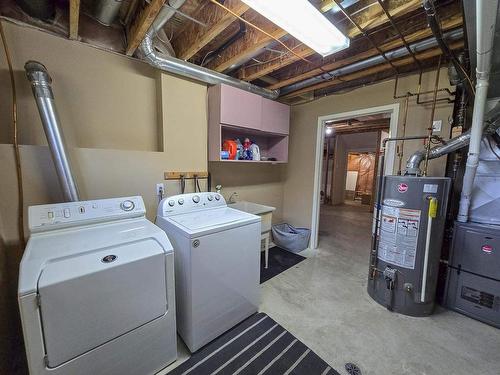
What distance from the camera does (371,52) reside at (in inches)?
76.0

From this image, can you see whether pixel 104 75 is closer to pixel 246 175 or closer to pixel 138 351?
pixel 246 175

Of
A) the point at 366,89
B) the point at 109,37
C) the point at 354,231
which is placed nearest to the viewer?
the point at 109,37

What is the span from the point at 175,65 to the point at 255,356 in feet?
8.48

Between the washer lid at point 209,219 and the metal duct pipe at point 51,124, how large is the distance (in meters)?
0.77

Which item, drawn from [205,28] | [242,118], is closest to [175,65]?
[205,28]

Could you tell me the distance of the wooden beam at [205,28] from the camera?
1.41 m

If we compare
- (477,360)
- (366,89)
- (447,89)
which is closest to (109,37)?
(366,89)

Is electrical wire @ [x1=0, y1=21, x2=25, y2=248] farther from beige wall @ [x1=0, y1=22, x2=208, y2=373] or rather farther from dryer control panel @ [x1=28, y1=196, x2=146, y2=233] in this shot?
dryer control panel @ [x1=28, y1=196, x2=146, y2=233]

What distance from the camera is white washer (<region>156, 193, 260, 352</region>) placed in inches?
57.2

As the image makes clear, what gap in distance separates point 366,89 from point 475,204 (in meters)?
1.70

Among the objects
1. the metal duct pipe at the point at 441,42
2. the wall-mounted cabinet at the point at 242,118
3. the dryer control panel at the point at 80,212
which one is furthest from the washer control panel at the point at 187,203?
the metal duct pipe at the point at 441,42

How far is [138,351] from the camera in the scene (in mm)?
1259

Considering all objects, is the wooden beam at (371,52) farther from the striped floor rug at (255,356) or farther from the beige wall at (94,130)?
the striped floor rug at (255,356)

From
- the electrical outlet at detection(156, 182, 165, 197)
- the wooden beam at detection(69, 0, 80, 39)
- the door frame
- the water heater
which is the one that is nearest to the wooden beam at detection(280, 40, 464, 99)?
the door frame
